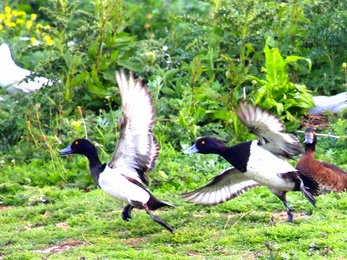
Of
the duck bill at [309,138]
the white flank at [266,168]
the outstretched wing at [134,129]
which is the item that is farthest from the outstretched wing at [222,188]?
the duck bill at [309,138]

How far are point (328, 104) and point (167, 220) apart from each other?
4.00 metres

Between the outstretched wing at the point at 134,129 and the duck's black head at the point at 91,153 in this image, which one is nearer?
the outstretched wing at the point at 134,129

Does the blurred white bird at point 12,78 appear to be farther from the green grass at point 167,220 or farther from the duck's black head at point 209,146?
the duck's black head at point 209,146

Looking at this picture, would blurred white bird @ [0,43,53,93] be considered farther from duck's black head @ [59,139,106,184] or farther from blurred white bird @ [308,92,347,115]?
duck's black head @ [59,139,106,184]

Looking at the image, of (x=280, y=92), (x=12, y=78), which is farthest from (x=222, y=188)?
(x=12, y=78)

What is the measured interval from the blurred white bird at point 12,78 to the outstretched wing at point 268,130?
544 cm

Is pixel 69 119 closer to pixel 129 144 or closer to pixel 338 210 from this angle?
pixel 129 144

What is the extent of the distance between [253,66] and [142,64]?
5.04 ft

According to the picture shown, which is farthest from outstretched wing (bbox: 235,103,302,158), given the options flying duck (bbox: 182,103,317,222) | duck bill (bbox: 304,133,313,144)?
duck bill (bbox: 304,133,313,144)

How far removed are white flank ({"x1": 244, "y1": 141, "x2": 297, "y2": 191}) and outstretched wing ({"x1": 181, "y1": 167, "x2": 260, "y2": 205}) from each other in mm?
588

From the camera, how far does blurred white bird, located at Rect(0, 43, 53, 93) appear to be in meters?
12.9

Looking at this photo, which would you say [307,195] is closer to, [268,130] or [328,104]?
[268,130]

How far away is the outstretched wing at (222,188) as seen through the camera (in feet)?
28.1

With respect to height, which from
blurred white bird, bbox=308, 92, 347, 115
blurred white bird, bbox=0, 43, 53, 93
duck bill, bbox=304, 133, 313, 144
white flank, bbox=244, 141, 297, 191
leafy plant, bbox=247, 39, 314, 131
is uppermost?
white flank, bbox=244, 141, 297, 191
